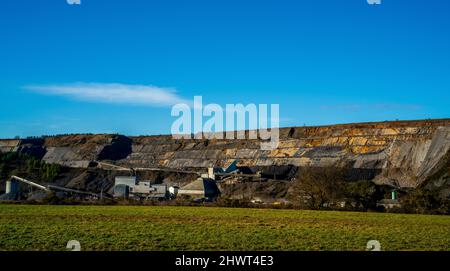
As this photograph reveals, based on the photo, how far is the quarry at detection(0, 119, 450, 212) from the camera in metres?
61.7

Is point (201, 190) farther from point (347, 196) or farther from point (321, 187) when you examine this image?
point (347, 196)

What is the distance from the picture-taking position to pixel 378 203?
47375 millimetres

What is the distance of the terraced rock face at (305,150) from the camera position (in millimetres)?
64438

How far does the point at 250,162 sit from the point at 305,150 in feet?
24.6

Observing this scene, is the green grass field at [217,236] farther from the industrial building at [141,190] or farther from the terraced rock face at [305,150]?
the industrial building at [141,190]

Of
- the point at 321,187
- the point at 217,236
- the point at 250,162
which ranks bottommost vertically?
the point at 217,236

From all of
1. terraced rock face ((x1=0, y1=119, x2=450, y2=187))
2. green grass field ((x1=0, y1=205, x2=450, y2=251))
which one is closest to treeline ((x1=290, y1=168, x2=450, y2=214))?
terraced rock face ((x1=0, y1=119, x2=450, y2=187))

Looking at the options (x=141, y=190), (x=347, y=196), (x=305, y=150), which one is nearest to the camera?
(x=347, y=196)

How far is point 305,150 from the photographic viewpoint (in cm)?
7800

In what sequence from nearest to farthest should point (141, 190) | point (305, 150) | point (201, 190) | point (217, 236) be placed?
point (217, 236), point (201, 190), point (141, 190), point (305, 150)

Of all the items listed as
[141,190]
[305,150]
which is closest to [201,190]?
[141,190]
